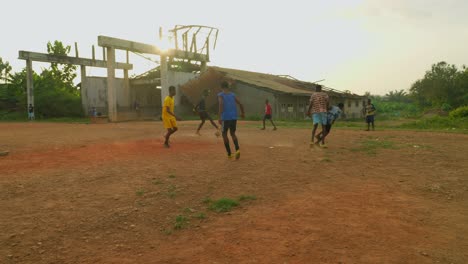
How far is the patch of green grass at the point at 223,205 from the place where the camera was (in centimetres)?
433

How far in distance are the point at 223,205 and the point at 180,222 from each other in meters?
0.70

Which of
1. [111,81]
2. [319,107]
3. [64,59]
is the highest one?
[64,59]

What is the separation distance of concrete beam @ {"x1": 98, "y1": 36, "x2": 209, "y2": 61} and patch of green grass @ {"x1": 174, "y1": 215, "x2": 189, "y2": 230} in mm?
22238

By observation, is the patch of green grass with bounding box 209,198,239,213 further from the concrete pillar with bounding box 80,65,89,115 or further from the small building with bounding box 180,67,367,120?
the concrete pillar with bounding box 80,65,89,115

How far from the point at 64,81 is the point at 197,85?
19288 millimetres

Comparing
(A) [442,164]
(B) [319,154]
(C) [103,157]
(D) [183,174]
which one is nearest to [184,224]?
(D) [183,174]

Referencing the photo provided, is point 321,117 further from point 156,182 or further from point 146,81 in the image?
point 146,81

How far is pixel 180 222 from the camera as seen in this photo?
3.92 meters

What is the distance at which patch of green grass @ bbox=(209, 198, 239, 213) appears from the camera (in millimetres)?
4332

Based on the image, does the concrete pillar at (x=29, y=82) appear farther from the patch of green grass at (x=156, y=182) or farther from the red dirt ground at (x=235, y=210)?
the patch of green grass at (x=156, y=182)

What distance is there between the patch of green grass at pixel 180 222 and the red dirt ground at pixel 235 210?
0.19 ft

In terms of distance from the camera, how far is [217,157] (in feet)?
25.8

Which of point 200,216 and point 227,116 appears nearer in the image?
point 200,216

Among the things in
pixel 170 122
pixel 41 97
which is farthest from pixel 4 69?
pixel 170 122
